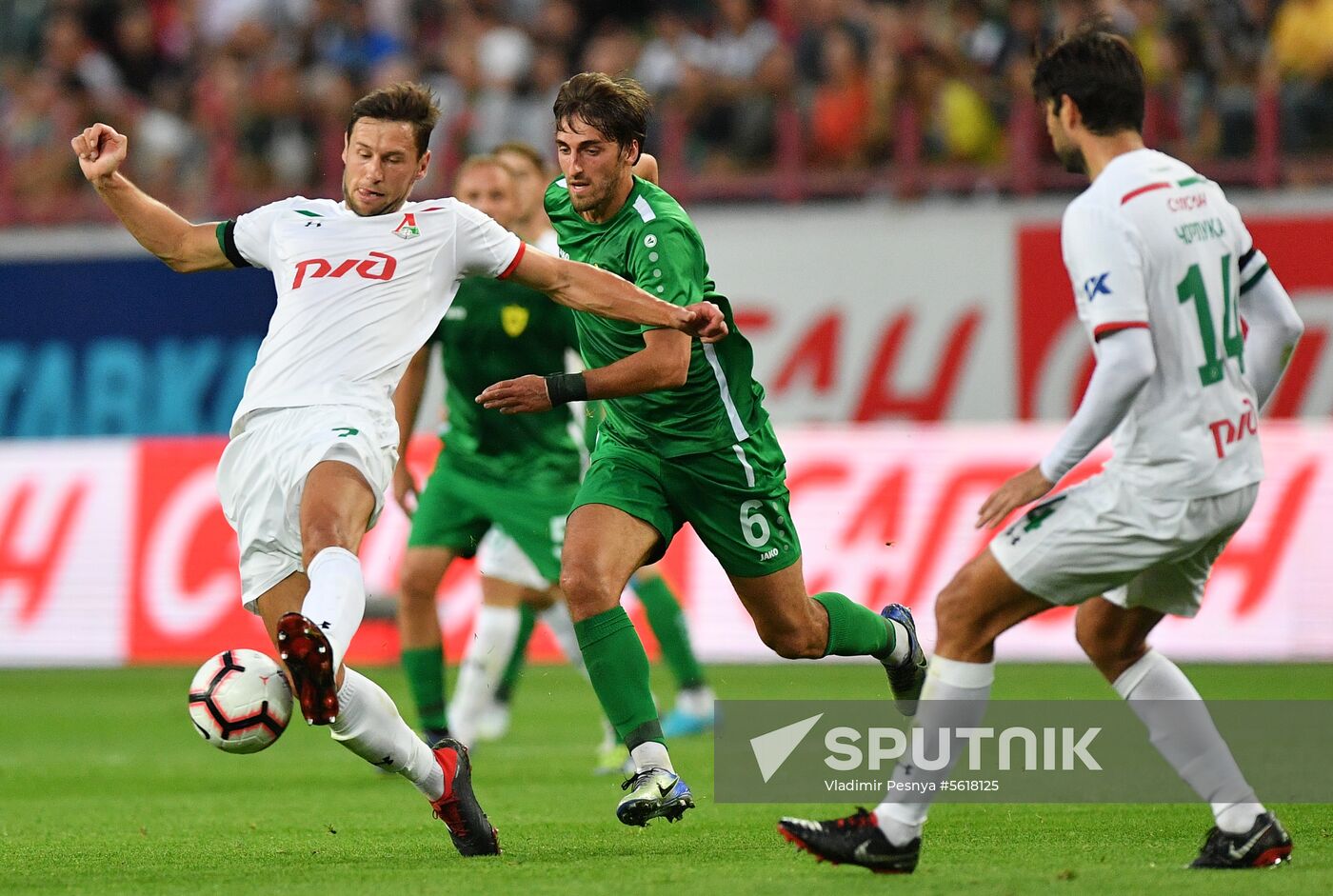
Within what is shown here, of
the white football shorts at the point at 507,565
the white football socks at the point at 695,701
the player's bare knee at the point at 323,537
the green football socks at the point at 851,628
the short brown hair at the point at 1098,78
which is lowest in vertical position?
the white football socks at the point at 695,701

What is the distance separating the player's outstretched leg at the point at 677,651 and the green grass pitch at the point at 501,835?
0.30m

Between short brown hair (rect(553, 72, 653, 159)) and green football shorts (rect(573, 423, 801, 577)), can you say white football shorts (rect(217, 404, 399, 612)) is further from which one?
short brown hair (rect(553, 72, 653, 159))

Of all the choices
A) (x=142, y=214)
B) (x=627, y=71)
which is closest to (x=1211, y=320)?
(x=142, y=214)

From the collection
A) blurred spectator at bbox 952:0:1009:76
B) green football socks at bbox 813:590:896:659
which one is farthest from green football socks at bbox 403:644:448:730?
blurred spectator at bbox 952:0:1009:76

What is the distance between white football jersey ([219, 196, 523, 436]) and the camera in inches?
231

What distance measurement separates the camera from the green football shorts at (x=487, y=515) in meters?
8.57

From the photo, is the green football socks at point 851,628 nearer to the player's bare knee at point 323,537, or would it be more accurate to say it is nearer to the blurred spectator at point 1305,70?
the player's bare knee at point 323,537

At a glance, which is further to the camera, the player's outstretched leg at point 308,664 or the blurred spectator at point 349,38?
the blurred spectator at point 349,38

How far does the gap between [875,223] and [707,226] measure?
4.78 feet

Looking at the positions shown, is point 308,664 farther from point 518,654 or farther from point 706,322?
point 518,654

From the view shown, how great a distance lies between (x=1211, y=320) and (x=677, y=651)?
487 centimetres

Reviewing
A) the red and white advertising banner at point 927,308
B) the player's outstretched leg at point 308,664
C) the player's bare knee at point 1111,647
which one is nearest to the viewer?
the player's outstretched leg at point 308,664

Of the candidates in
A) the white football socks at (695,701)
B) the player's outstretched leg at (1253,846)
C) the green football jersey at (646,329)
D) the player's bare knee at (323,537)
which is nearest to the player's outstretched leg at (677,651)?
the white football socks at (695,701)

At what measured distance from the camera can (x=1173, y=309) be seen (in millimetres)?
4984
